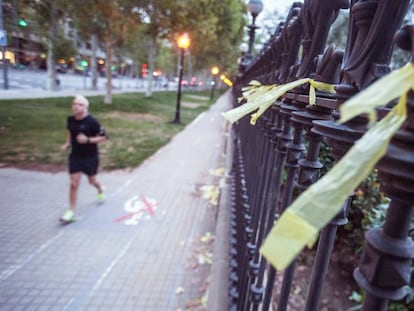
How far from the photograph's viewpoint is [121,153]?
29.4 feet

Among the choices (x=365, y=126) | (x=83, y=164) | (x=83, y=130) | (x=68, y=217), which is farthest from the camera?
(x=83, y=164)

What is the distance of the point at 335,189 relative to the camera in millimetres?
355

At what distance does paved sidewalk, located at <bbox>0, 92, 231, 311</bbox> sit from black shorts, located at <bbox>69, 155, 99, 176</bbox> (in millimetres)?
705

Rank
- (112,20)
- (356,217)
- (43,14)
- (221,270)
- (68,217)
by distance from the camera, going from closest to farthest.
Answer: (221,270) → (356,217) → (43,14) → (68,217) → (112,20)

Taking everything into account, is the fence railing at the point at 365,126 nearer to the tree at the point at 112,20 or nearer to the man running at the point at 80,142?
the man running at the point at 80,142

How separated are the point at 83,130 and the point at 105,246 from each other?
188cm

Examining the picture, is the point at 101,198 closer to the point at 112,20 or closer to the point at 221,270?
the point at 221,270

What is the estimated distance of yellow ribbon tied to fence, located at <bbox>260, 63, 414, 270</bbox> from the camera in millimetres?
325

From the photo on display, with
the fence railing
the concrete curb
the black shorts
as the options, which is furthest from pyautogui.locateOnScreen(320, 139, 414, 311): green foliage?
the black shorts

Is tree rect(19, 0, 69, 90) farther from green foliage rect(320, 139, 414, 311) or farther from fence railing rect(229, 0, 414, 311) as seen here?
green foliage rect(320, 139, 414, 311)

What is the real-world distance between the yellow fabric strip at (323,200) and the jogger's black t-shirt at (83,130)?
16.5ft

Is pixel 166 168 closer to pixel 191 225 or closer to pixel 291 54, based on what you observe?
pixel 191 225

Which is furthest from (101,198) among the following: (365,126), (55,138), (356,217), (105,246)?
(365,126)

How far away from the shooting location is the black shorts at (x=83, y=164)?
505 cm
